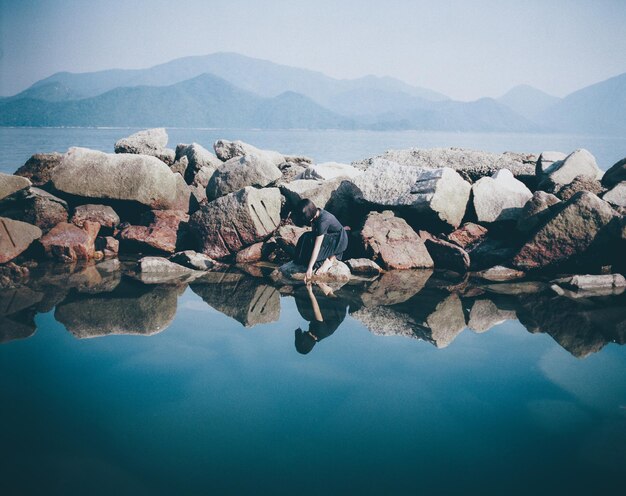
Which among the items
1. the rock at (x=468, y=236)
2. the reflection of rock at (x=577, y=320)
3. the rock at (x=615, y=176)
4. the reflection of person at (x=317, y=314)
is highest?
the rock at (x=615, y=176)

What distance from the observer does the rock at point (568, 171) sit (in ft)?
33.9

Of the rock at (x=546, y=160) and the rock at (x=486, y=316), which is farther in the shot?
the rock at (x=546, y=160)

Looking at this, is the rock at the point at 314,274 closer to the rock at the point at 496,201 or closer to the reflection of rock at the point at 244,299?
the reflection of rock at the point at 244,299

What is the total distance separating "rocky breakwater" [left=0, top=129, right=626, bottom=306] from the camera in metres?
8.48

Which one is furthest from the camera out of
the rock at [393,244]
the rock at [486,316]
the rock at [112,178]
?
the rock at [112,178]

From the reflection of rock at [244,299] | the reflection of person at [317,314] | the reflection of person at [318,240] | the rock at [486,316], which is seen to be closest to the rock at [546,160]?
the rock at [486,316]

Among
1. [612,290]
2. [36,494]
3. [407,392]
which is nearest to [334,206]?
[612,290]

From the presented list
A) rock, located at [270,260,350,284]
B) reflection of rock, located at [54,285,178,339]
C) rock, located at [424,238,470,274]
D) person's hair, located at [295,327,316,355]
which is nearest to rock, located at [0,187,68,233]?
reflection of rock, located at [54,285,178,339]

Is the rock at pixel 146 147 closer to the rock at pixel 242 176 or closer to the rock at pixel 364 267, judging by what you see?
the rock at pixel 242 176

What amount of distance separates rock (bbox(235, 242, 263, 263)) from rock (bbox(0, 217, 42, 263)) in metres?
4.21

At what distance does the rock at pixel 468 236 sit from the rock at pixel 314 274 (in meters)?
2.78

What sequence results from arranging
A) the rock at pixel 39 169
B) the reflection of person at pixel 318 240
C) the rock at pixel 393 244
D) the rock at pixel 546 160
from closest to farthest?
the reflection of person at pixel 318 240, the rock at pixel 393 244, the rock at pixel 546 160, the rock at pixel 39 169

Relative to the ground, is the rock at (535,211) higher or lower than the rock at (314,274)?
higher

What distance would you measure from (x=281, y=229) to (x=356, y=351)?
4.68 m
